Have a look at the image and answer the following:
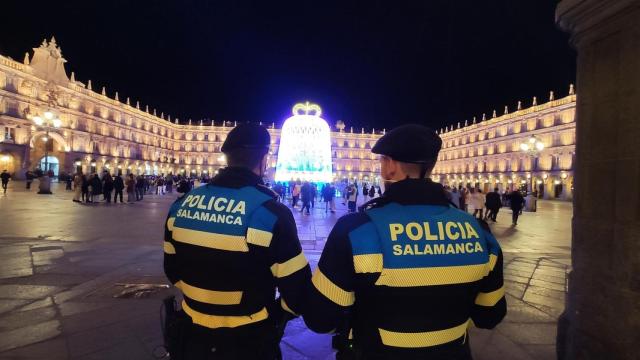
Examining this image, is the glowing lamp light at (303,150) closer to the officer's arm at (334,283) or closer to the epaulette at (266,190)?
the epaulette at (266,190)

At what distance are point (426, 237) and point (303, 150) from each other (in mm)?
31736

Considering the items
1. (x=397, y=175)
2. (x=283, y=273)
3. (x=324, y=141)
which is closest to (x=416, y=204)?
(x=397, y=175)

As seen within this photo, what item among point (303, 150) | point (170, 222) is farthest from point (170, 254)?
point (303, 150)

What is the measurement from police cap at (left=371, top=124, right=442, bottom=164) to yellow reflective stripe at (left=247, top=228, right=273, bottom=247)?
2.01 feet

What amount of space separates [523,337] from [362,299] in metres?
3.00

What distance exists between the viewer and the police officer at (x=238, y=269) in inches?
68.3

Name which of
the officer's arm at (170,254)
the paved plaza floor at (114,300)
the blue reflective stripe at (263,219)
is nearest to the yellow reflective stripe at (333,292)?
the blue reflective stripe at (263,219)

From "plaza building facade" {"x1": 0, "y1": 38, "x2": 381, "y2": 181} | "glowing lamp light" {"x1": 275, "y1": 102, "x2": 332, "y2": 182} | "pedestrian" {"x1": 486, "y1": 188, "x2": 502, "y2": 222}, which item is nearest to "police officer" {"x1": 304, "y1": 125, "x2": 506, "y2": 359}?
"pedestrian" {"x1": 486, "y1": 188, "x2": 502, "y2": 222}

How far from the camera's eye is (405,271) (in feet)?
4.55

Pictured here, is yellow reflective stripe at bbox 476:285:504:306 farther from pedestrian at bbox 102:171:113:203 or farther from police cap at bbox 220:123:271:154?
pedestrian at bbox 102:171:113:203

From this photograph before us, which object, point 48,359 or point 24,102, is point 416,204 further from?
point 24,102

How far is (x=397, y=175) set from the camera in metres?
1.61

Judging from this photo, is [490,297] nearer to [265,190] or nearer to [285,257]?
[285,257]

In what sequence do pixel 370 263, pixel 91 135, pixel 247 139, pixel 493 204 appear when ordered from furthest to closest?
pixel 91 135, pixel 493 204, pixel 247 139, pixel 370 263
